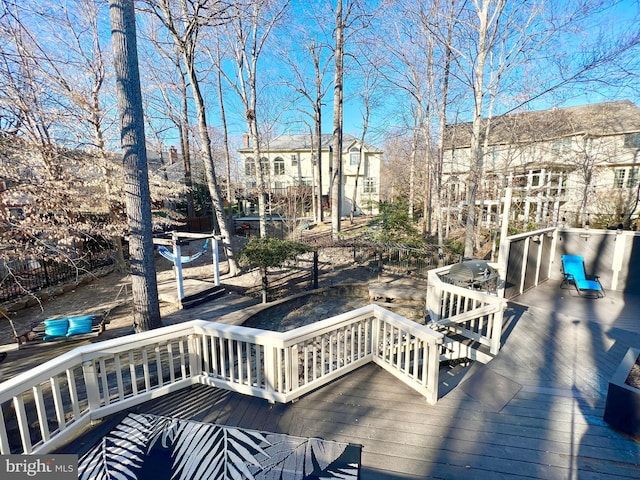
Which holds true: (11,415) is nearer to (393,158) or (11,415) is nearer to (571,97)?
(571,97)

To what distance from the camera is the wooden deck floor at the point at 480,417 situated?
7.35ft

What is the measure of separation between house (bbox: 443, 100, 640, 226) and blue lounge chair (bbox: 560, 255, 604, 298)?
6233 mm

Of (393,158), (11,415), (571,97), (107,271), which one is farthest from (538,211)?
(107,271)

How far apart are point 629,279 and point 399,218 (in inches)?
229

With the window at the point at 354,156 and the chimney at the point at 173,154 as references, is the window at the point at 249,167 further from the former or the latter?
the window at the point at 354,156

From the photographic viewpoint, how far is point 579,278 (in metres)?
5.62

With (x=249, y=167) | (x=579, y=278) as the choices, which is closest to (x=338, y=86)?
(x=579, y=278)

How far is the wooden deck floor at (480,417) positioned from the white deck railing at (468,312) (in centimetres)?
30

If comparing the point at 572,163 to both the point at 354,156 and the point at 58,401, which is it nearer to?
the point at 354,156

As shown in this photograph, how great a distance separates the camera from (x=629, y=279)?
5793 mm

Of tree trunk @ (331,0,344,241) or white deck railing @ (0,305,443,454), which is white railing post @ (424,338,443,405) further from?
tree trunk @ (331,0,344,241)

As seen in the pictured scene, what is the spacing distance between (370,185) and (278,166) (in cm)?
822

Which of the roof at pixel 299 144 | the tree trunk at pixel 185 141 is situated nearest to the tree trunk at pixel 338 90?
the tree trunk at pixel 185 141

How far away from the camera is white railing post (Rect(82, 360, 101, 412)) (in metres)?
2.51
